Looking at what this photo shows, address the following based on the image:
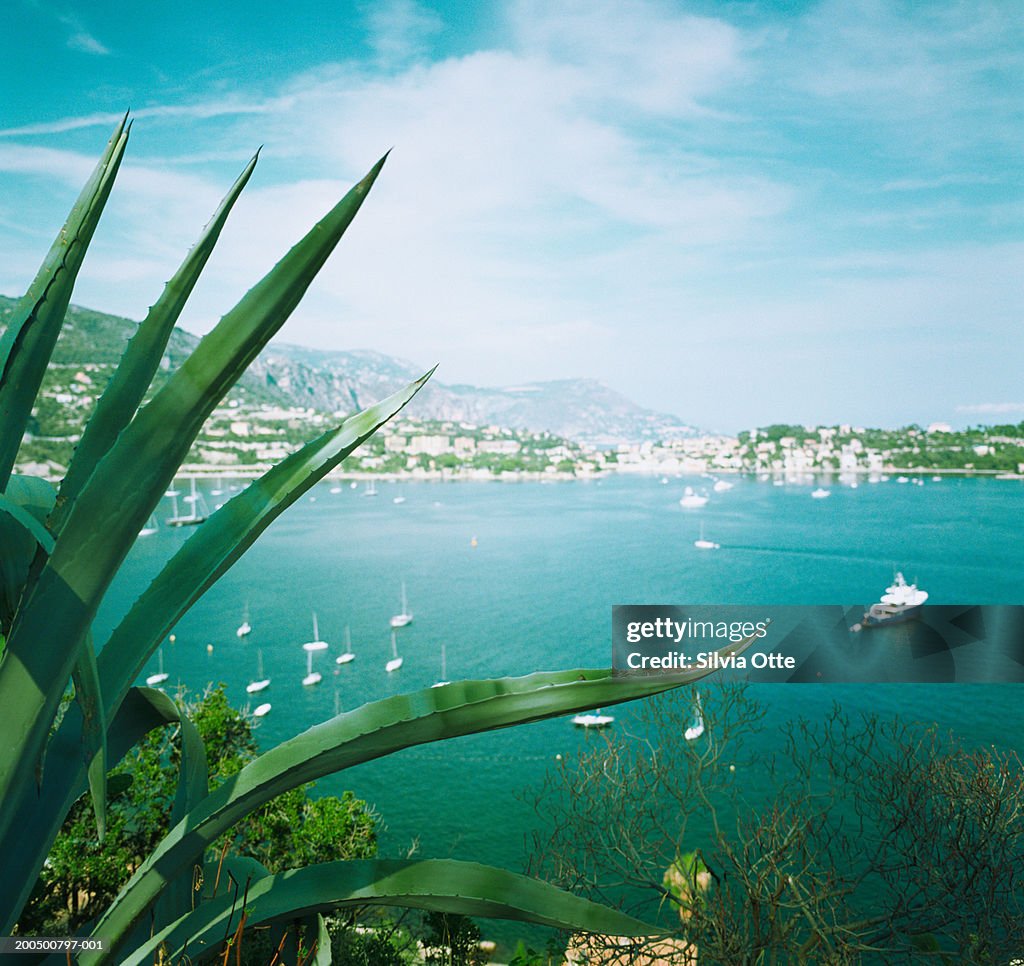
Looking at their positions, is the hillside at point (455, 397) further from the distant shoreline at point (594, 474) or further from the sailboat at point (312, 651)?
the sailboat at point (312, 651)

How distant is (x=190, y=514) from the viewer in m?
41.8

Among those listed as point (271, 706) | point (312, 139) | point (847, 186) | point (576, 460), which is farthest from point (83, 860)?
point (847, 186)

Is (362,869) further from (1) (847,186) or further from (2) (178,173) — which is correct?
(1) (847,186)

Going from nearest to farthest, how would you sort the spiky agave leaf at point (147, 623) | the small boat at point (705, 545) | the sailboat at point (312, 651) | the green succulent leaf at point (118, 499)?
the green succulent leaf at point (118, 499) → the spiky agave leaf at point (147, 623) → the sailboat at point (312, 651) → the small boat at point (705, 545)

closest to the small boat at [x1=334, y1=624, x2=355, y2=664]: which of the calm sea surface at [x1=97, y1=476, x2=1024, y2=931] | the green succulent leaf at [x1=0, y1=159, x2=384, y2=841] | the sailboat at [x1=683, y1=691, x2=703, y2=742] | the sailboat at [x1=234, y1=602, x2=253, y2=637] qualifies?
the calm sea surface at [x1=97, y1=476, x2=1024, y2=931]

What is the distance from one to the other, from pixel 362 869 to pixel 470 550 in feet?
110

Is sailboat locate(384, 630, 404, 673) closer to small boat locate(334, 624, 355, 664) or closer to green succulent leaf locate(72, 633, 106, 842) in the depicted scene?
small boat locate(334, 624, 355, 664)

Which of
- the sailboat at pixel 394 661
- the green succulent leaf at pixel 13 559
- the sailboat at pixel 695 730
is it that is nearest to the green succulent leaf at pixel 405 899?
the green succulent leaf at pixel 13 559

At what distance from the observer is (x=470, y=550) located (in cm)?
3441

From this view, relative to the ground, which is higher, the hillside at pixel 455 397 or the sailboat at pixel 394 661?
the hillside at pixel 455 397

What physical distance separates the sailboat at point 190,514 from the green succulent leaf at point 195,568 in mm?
31516

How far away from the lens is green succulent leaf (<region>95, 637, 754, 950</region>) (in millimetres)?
926

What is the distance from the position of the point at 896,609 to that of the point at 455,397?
7657 cm

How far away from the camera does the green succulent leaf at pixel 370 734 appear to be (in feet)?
3.04
